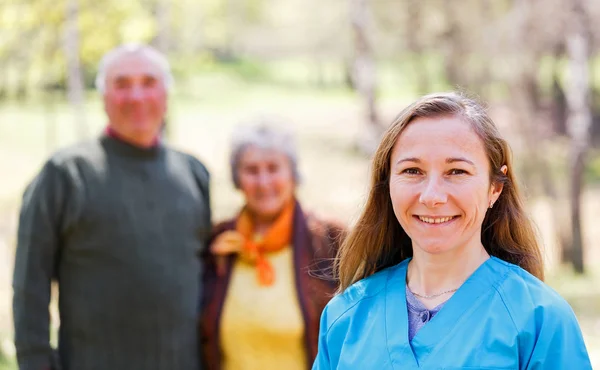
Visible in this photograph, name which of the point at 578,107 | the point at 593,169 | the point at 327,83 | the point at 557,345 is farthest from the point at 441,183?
the point at 327,83

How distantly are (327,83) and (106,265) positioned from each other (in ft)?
72.4

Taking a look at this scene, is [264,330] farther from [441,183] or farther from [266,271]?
[441,183]

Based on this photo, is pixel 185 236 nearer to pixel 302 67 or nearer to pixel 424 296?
pixel 424 296

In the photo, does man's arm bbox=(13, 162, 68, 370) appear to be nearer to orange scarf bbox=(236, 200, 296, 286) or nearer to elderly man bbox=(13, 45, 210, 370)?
elderly man bbox=(13, 45, 210, 370)

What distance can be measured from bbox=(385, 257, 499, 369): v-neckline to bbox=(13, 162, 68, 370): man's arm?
5.09 feet

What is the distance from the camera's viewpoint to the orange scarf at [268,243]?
3.20 metres

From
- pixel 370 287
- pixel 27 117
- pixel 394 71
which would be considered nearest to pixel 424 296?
pixel 370 287

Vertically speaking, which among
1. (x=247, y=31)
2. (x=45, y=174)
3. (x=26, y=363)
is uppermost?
(x=247, y=31)

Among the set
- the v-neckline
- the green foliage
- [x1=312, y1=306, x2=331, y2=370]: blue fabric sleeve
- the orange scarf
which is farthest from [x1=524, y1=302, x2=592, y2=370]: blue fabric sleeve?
the green foliage

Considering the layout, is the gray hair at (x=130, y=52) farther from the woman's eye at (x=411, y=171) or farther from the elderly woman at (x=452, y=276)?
the woman's eye at (x=411, y=171)

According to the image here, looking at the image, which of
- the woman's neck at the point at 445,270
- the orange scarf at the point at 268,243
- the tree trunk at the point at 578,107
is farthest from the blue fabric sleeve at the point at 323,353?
the tree trunk at the point at 578,107

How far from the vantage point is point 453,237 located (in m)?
1.83

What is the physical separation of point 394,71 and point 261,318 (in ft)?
73.0

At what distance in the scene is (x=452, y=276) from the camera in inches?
74.1
